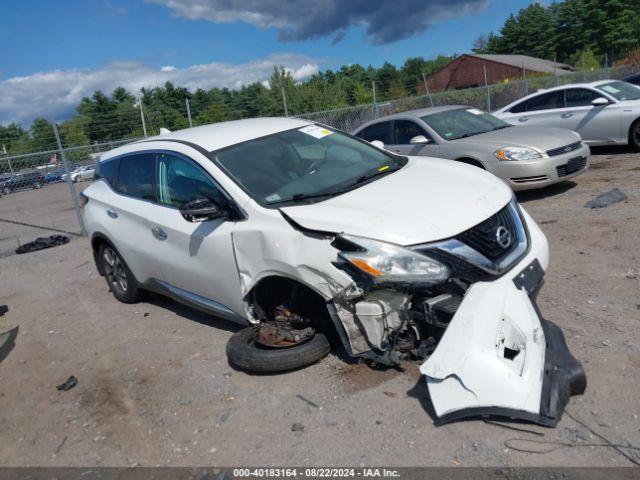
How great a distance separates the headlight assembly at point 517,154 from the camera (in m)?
7.51

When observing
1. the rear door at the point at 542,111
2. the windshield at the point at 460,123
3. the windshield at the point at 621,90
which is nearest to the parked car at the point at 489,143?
the windshield at the point at 460,123

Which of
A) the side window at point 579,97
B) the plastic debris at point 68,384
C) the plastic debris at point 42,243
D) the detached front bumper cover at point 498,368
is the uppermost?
the side window at point 579,97

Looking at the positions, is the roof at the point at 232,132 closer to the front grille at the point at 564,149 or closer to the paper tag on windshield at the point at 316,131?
the paper tag on windshield at the point at 316,131

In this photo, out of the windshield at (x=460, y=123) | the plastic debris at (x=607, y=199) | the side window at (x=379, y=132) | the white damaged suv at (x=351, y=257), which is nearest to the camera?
the white damaged suv at (x=351, y=257)

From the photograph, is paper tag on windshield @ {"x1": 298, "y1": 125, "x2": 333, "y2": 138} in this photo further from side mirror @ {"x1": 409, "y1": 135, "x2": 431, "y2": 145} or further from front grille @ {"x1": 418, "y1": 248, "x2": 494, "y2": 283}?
side mirror @ {"x1": 409, "y1": 135, "x2": 431, "y2": 145}

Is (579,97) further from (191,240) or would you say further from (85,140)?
(85,140)

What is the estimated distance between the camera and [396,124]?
909cm

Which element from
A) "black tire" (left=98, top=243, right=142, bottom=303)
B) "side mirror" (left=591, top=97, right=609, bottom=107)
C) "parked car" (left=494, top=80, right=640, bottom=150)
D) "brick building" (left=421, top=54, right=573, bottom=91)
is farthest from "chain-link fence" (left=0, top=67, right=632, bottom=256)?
"brick building" (left=421, top=54, right=573, bottom=91)

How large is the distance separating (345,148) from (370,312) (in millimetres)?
2024

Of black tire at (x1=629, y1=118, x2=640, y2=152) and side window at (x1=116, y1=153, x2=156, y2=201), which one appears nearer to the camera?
side window at (x1=116, y1=153, x2=156, y2=201)

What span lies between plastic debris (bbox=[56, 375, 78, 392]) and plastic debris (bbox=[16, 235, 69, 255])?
6.46 metres

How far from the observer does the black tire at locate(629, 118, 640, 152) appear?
9.96m

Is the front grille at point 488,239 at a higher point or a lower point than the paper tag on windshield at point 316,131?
lower

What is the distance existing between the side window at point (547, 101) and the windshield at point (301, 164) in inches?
291
